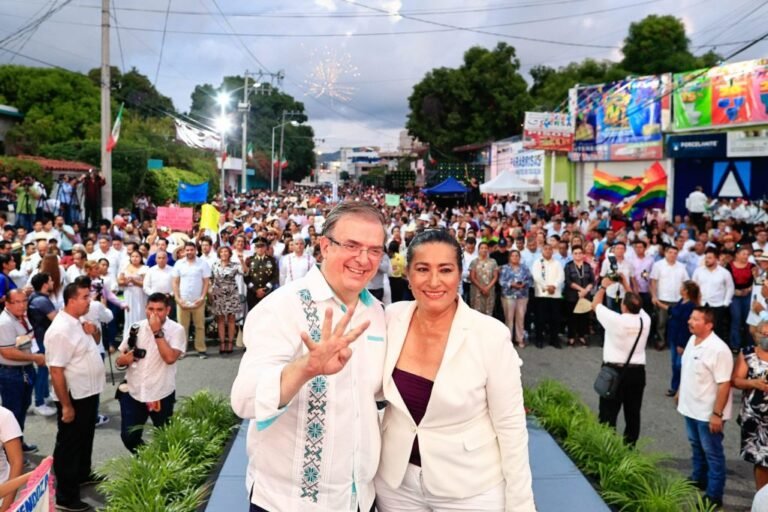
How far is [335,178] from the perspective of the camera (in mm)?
26156

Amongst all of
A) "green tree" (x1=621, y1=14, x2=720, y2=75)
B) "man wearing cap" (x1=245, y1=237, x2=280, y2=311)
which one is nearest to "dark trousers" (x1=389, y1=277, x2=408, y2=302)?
"man wearing cap" (x1=245, y1=237, x2=280, y2=311)

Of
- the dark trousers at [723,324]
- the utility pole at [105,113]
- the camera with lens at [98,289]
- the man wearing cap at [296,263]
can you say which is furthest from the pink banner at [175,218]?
the dark trousers at [723,324]

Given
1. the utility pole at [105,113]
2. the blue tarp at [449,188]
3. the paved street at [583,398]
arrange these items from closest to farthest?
the paved street at [583,398] < the utility pole at [105,113] < the blue tarp at [449,188]

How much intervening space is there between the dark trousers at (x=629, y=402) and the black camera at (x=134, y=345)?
411 cm

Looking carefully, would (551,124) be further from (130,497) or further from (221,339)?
(130,497)

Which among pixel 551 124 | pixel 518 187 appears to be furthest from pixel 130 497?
pixel 551 124

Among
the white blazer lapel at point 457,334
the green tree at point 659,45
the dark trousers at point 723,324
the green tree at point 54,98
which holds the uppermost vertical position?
the green tree at point 659,45

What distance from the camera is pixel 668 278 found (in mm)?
10336

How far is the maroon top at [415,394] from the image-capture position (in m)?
2.64

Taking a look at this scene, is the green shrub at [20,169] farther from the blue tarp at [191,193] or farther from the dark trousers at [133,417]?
the dark trousers at [133,417]

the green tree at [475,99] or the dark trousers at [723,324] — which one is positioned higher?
the green tree at [475,99]

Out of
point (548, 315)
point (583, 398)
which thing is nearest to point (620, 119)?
point (548, 315)

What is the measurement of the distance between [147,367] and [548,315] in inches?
295

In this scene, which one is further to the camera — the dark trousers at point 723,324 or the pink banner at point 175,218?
the pink banner at point 175,218
